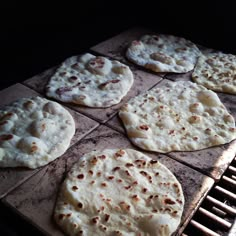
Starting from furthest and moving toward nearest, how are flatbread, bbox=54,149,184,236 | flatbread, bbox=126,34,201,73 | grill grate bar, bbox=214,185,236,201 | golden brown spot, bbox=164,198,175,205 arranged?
flatbread, bbox=126,34,201,73, grill grate bar, bbox=214,185,236,201, golden brown spot, bbox=164,198,175,205, flatbread, bbox=54,149,184,236

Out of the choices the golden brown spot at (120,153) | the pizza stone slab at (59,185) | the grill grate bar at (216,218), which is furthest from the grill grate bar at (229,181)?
the golden brown spot at (120,153)

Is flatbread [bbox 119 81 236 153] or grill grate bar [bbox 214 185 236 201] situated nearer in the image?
grill grate bar [bbox 214 185 236 201]

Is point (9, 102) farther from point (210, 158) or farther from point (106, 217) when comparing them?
point (210, 158)

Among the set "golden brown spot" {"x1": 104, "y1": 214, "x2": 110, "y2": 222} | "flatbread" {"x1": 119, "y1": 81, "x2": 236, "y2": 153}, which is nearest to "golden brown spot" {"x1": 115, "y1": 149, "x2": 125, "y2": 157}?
"flatbread" {"x1": 119, "y1": 81, "x2": 236, "y2": 153}

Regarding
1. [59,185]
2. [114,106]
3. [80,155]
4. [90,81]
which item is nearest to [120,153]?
[80,155]

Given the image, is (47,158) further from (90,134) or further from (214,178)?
(214,178)

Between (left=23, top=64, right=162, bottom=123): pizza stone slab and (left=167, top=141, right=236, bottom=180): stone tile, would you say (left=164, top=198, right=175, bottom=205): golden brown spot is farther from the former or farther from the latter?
(left=23, top=64, right=162, bottom=123): pizza stone slab

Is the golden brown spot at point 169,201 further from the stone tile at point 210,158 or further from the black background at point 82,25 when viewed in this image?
the black background at point 82,25
